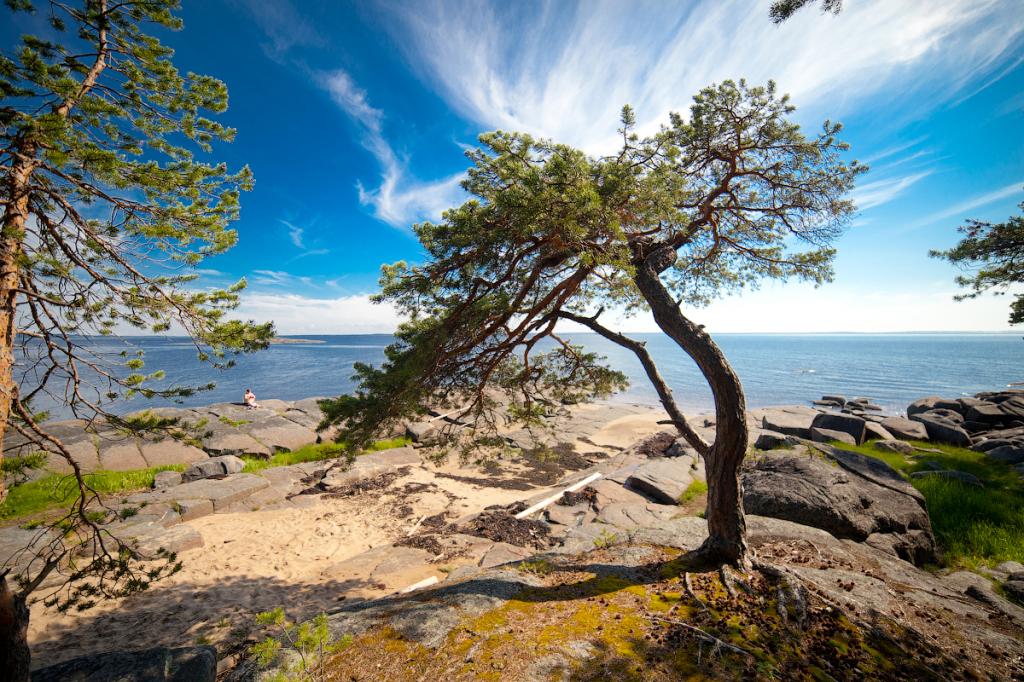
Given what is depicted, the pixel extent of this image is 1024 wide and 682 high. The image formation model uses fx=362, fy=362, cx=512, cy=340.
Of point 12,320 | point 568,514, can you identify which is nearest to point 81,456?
point 12,320

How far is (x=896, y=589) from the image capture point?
477 centimetres

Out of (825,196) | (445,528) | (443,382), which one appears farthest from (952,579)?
(445,528)

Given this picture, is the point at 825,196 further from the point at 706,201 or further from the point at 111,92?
the point at 111,92

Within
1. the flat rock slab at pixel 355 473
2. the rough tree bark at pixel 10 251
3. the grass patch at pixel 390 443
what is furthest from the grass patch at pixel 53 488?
the rough tree bark at pixel 10 251

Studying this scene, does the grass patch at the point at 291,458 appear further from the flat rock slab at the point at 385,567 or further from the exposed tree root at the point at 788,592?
the exposed tree root at the point at 788,592

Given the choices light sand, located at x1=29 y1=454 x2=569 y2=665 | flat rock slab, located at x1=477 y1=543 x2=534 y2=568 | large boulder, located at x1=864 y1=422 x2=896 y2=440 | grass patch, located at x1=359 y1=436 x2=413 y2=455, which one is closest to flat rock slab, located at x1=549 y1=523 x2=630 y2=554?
flat rock slab, located at x1=477 y1=543 x2=534 y2=568

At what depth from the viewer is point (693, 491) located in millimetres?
11281

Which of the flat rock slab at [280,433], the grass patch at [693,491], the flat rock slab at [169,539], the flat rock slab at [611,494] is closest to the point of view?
the flat rock slab at [169,539]

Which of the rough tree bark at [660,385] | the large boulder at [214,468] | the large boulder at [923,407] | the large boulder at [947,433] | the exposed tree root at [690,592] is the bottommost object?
the large boulder at [923,407]

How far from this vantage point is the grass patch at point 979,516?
273 inches

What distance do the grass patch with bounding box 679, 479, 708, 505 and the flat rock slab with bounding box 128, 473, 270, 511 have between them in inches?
539

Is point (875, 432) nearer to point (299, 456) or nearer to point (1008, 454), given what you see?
point (1008, 454)

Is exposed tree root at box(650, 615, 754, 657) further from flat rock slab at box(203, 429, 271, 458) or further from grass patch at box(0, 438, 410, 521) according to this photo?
flat rock slab at box(203, 429, 271, 458)

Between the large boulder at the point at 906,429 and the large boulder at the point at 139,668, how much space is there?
77.5 ft
